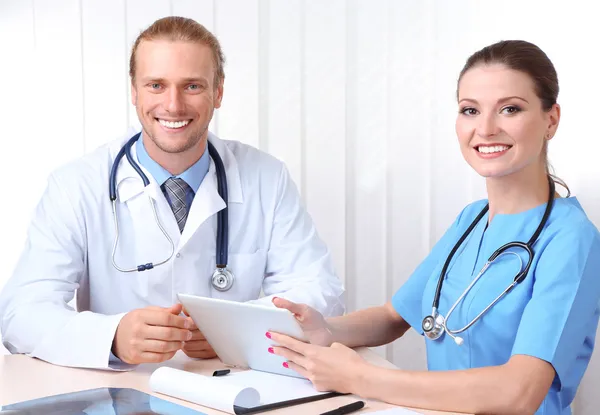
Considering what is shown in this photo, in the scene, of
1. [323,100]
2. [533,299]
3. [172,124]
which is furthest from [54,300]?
[323,100]

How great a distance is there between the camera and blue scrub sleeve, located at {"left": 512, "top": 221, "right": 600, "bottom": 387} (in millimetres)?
1287

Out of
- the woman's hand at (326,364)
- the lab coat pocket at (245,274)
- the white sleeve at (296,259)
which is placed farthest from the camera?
the lab coat pocket at (245,274)

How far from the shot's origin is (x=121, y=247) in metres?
1.84

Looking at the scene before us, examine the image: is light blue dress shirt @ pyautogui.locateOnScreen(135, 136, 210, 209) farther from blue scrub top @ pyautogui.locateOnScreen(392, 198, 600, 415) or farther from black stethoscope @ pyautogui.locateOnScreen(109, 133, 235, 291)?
blue scrub top @ pyautogui.locateOnScreen(392, 198, 600, 415)

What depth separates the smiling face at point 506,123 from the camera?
4.88ft

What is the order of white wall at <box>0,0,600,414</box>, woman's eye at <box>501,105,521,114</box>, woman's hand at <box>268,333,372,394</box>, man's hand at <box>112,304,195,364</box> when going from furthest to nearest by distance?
white wall at <box>0,0,600,414</box> → woman's eye at <box>501,105,521,114</box> → man's hand at <box>112,304,195,364</box> → woman's hand at <box>268,333,372,394</box>

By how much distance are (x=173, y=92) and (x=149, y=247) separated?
39cm

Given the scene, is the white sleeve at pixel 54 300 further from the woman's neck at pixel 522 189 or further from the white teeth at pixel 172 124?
the woman's neck at pixel 522 189

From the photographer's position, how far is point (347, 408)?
1.17 meters

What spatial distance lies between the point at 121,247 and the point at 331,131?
984mm

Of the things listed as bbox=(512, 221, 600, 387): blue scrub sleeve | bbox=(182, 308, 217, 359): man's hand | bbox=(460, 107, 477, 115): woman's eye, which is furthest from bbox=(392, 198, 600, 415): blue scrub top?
bbox=(182, 308, 217, 359): man's hand

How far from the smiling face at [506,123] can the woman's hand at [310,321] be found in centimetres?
44

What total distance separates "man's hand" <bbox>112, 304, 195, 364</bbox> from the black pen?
1.26 feet

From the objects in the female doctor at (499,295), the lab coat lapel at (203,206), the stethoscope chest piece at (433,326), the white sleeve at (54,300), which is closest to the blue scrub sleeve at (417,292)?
the female doctor at (499,295)
